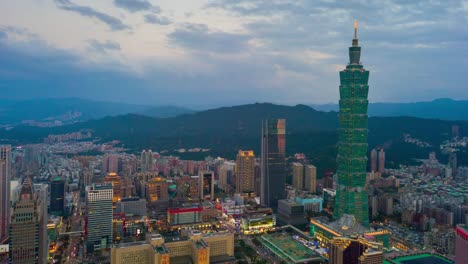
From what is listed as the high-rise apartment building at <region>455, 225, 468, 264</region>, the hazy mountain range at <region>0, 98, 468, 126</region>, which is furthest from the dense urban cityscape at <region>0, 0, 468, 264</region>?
the hazy mountain range at <region>0, 98, 468, 126</region>

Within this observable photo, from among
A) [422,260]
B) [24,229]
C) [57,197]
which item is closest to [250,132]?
[57,197]

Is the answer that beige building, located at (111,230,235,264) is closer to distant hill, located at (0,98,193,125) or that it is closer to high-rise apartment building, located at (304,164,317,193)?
high-rise apartment building, located at (304,164,317,193)

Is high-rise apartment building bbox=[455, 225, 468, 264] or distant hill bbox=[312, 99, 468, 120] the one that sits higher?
distant hill bbox=[312, 99, 468, 120]

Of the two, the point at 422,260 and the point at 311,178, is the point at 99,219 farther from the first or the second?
the point at 311,178

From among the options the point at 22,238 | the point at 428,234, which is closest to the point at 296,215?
the point at 428,234

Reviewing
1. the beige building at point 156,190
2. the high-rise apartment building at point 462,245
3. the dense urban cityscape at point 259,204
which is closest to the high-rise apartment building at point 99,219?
the dense urban cityscape at point 259,204
